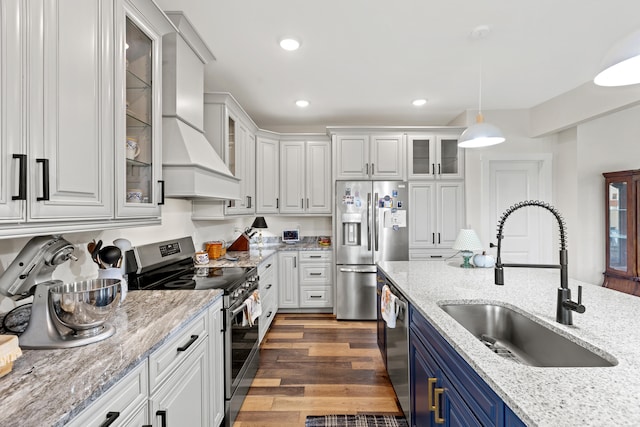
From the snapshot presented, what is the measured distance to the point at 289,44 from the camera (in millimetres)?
2414

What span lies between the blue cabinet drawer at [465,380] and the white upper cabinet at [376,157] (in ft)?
8.98

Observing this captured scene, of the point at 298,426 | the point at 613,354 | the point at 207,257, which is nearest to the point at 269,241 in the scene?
the point at 207,257

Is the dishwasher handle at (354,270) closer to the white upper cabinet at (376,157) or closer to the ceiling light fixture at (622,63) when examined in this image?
the white upper cabinet at (376,157)

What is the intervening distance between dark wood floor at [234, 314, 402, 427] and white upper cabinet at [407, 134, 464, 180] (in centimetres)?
210

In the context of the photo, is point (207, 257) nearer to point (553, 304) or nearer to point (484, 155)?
point (553, 304)

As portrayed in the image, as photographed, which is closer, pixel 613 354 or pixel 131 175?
pixel 613 354

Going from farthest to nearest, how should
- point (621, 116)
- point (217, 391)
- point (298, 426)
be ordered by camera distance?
point (621, 116) < point (298, 426) < point (217, 391)

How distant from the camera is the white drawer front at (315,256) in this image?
4.12m

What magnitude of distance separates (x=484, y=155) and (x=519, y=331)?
3.07 meters

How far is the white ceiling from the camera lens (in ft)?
6.66

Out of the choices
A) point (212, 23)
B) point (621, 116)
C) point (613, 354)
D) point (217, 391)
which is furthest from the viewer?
point (621, 116)

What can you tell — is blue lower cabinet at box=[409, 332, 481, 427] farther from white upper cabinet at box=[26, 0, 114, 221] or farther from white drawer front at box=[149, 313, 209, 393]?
white upper cabinet at box=[26, 0, 114, 221]

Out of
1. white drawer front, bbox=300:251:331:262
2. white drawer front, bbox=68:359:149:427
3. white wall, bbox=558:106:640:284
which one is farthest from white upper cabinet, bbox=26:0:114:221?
white wall, bbox=558:106:640:284

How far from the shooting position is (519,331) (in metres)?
1.51
